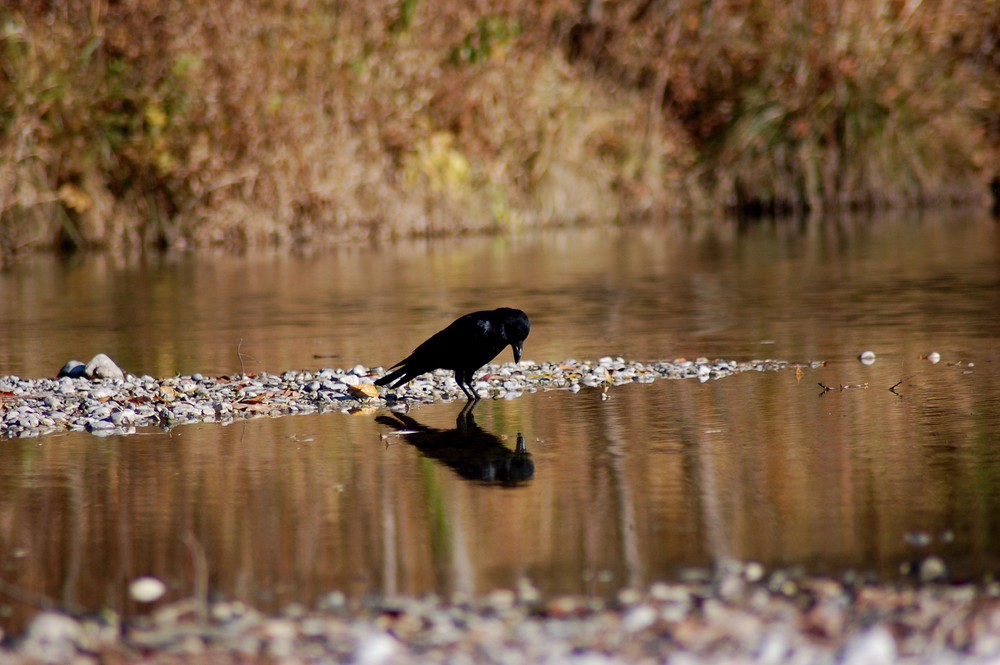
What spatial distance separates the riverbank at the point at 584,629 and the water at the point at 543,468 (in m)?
0.16

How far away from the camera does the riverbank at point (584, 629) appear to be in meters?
3.50

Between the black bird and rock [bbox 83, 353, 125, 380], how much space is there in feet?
6.54

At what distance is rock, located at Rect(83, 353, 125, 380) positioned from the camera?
852cm

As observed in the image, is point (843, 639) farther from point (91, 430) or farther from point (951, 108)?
point (951, 108)

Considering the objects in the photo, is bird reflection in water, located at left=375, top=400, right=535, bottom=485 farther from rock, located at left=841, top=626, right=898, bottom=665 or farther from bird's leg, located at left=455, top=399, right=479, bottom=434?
rock, located at left=841, top=626, right=898, bottom=665

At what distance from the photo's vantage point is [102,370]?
852cm

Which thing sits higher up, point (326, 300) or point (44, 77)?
point (44, 77)

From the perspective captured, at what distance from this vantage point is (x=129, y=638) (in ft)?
12.3

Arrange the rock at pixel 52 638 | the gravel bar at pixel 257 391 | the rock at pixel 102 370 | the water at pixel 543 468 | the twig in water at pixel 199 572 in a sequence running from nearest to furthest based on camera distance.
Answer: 1. the rock at pixel 52 638
2. the twig in water at pixel 199 572
3. the water at pixel 543 468
4. the gravel bar at pixel 257 391
5. the rock at pixel 102 370

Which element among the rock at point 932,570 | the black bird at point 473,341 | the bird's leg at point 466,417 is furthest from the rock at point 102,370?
the rock at point 932,570

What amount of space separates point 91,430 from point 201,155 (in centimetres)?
1401

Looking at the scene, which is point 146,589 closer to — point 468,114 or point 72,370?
point 72,370

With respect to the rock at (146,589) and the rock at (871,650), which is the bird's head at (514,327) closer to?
the rock at (146,589)

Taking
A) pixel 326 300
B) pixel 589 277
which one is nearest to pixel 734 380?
pixel 326 300
